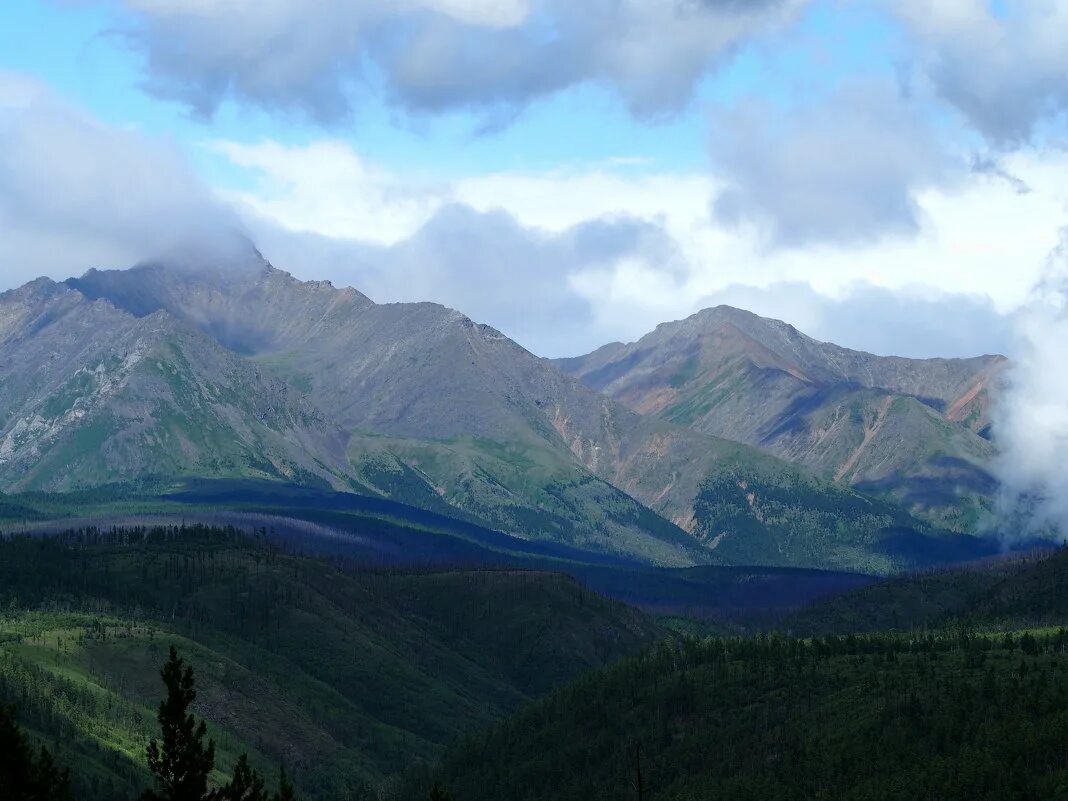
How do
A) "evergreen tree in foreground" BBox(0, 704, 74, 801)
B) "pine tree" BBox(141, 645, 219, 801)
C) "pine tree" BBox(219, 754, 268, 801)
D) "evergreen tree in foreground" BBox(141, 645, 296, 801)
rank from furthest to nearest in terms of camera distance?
1. "pine tree" BBox(219, 754, 268, 801)
2. "pine tree" BBox(141, 645, 219, 801)
3. "evergreen tree in foreground" BBox(141, 645, 296, 801)
4. "evergreen tree in foreground" BBox(0, 704, 74, 801)

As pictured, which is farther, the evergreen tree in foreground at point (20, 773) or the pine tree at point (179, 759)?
the pine tree at point (179, 759)

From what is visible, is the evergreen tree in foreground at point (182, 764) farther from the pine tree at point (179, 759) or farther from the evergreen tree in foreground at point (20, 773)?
the evergreen tree in foreground at point (20, 773)

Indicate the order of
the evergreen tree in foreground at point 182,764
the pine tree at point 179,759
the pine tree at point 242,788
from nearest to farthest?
the evergreen tree in foreground at point 182,764
the pine tree at point 179,759
the pine tree at point 242,788

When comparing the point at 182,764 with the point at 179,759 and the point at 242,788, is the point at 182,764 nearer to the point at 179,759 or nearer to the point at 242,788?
the point at 179,759

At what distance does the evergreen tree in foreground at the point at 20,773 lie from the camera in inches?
4382

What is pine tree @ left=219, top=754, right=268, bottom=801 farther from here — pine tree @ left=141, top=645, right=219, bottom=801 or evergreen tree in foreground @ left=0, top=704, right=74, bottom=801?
evergreen tree in foreground @ left=0, top=704, right=74, bottom=801

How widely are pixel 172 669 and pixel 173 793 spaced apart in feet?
25.8

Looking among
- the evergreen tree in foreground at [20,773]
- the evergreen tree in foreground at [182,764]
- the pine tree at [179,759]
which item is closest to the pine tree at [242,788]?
the evergreen tree in foreground at [182,764]

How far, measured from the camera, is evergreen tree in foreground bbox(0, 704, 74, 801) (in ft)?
365

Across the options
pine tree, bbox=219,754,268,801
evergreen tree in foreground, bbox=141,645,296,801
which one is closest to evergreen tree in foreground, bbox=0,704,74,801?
evergreen tree in foreground, bbox=141,645,296,801

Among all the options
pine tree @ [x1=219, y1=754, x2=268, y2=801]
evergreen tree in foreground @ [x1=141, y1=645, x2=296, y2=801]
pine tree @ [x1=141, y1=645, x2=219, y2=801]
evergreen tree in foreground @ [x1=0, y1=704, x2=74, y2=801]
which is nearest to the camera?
evergreen tree in foreground @ [x1=0, y1=704, x2=74, y2=801]

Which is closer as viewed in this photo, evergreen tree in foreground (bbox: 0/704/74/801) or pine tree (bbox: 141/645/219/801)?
evergreen tree in foreground (bbox: 0/704/74/801)

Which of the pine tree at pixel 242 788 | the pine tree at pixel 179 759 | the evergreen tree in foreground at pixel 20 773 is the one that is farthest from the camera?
the pine tree at pixel 242 788

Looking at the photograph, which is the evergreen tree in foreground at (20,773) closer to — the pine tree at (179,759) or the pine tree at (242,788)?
the pine tree at (179,759)
